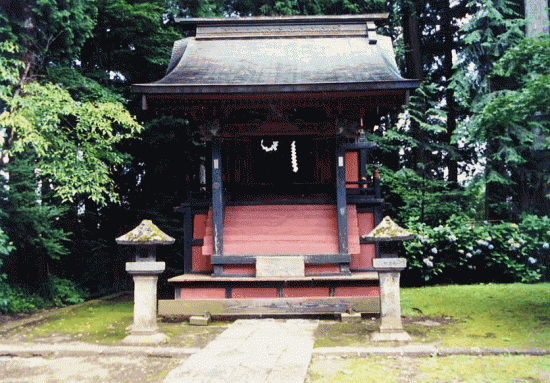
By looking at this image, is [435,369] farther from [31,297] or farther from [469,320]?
[31,297]

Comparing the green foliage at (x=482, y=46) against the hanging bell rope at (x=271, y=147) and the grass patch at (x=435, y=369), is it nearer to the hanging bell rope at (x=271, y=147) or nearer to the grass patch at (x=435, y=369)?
the hanging bell rope at (x=271, y=147)

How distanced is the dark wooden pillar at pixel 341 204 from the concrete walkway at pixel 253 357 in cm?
206

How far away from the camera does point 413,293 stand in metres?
9.56

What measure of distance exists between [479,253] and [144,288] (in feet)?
27.2

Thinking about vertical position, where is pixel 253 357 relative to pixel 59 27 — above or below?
below

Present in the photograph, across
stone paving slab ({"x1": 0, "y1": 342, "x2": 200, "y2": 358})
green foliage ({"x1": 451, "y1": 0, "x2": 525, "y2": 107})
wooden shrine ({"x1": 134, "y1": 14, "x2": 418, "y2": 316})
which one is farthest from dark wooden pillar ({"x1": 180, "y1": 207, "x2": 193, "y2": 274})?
green foliage ({"x1": 451, "y1": 0, "x2": 525, "y2": 107})

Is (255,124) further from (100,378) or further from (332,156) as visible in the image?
(100,378)

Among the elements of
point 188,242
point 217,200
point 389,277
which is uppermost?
point 217,200

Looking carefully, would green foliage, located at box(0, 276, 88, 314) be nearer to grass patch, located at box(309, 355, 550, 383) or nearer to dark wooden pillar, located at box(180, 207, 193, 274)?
dark wooden pillar, located at box(180, 207, 193, 274)

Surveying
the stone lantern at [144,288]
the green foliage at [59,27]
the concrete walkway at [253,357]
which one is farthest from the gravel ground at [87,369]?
the green foliage at [59,27]

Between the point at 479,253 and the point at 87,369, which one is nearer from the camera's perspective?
the point at 87,369

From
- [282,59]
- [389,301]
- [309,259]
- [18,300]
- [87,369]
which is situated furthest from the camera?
[282,59]

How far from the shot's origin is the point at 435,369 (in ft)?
15.2

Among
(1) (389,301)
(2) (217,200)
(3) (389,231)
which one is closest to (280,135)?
(2) (217,200)
